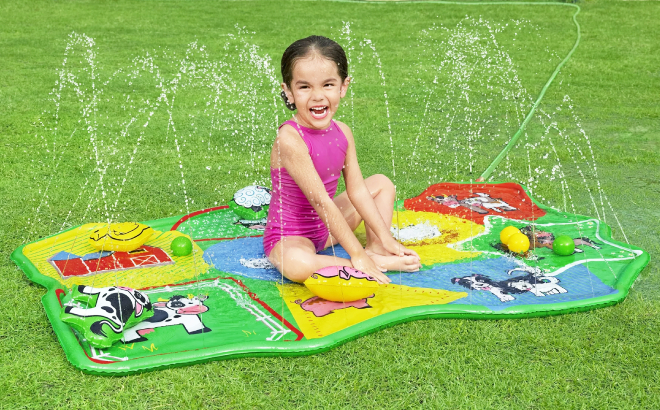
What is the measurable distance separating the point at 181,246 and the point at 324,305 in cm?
95

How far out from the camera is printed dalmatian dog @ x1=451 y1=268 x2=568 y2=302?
10.6 feet

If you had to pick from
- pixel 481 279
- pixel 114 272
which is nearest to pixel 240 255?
pixel 114 272

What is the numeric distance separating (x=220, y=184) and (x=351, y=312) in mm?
2217

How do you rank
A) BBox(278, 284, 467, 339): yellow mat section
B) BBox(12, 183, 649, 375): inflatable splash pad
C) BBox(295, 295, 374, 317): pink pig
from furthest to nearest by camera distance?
BBox(295, 295, 374, 317): pink pig
BBox(278, 284, 467, 339): yellow mat section
BBox(12, 183, 649, 375): inflatable splash pad

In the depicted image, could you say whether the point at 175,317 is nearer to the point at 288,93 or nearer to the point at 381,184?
the point at 288,93

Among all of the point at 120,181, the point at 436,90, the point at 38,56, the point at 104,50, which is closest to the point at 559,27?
the point at 436,90

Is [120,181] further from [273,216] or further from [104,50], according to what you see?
[104,50]

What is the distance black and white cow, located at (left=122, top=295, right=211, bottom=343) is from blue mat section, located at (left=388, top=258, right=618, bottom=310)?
0.95 metres

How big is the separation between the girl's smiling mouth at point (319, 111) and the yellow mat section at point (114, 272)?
3.02ft

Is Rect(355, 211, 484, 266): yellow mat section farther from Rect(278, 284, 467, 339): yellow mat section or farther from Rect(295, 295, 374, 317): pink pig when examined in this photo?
Rect(295, 295, 374, 317): pink pig

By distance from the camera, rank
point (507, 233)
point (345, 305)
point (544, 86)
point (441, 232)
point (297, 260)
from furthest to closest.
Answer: point (544, 86)
point (441, 232)
point (507, 233)
point (297, 260)
point (345, 305)

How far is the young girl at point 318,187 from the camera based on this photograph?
3.32 meters

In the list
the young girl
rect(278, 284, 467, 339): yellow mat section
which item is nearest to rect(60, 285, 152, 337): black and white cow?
rect(278, 284, 467, 339): yellow mat section

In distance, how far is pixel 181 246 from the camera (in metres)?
3.67
